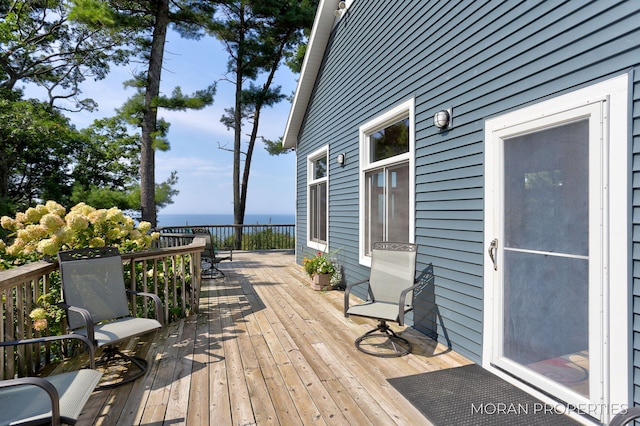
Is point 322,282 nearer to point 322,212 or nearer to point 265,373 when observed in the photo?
point 322,212

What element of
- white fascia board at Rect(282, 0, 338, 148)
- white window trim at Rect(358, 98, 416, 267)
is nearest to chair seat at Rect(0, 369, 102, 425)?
white window trim at Rect(358, 98, 416, 267)

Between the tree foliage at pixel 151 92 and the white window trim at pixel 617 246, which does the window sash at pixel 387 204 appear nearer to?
the white window trim at pixel 617 246

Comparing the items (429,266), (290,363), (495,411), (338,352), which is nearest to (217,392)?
(290,363)

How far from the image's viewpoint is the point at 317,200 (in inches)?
283

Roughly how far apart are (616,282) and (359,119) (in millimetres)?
3891

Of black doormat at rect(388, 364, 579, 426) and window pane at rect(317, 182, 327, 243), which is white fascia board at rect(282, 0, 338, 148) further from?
black doormat at rect(388, 364, 579, 426)

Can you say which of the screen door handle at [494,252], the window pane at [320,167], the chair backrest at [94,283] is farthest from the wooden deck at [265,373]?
the window pane at [320,167]

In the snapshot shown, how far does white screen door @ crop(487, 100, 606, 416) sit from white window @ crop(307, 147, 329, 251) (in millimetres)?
4173

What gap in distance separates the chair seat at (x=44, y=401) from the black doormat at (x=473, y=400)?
1.94 metres

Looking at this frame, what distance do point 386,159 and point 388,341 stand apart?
2.29m

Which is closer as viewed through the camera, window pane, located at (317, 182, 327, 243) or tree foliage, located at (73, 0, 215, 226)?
window pane, located at (317, 182, 327, 243)

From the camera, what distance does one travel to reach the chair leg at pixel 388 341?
302cm

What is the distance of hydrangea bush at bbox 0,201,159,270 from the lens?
2828mm

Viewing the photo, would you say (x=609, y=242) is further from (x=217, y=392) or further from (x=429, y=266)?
(x=217, y=392)
